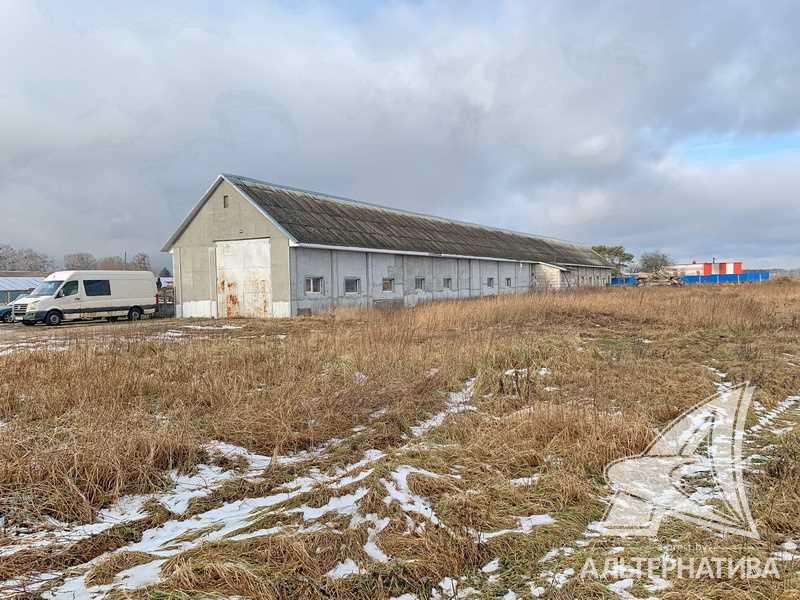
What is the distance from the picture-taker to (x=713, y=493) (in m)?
4.10

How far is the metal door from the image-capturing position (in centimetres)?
2159

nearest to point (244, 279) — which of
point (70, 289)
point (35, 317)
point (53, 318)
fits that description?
point (70, 289)

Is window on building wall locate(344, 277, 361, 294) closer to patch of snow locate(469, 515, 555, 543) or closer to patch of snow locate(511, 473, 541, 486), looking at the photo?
patch of snow locate(511, 473, 541, 486)

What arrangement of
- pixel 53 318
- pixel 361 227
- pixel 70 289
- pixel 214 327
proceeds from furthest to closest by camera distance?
pixel 361 227
pixel 70 289
pixel 53 318
pixel 214 327

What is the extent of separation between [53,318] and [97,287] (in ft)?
7.63

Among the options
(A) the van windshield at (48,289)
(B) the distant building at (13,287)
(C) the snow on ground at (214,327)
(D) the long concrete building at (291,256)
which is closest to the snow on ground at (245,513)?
(C) the snow on ground at (214,327)

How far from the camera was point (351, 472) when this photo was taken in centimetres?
457

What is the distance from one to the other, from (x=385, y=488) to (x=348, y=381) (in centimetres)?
387

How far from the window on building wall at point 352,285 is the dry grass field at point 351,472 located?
13.9 meters

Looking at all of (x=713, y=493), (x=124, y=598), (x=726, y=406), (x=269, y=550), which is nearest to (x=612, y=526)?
(x=713, y=493)

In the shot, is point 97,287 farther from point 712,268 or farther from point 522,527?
point 712,268

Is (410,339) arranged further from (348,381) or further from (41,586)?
(41,586)

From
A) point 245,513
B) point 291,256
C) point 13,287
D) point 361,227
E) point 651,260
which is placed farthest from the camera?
point 651,260

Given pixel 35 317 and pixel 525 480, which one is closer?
pixel 525 480
